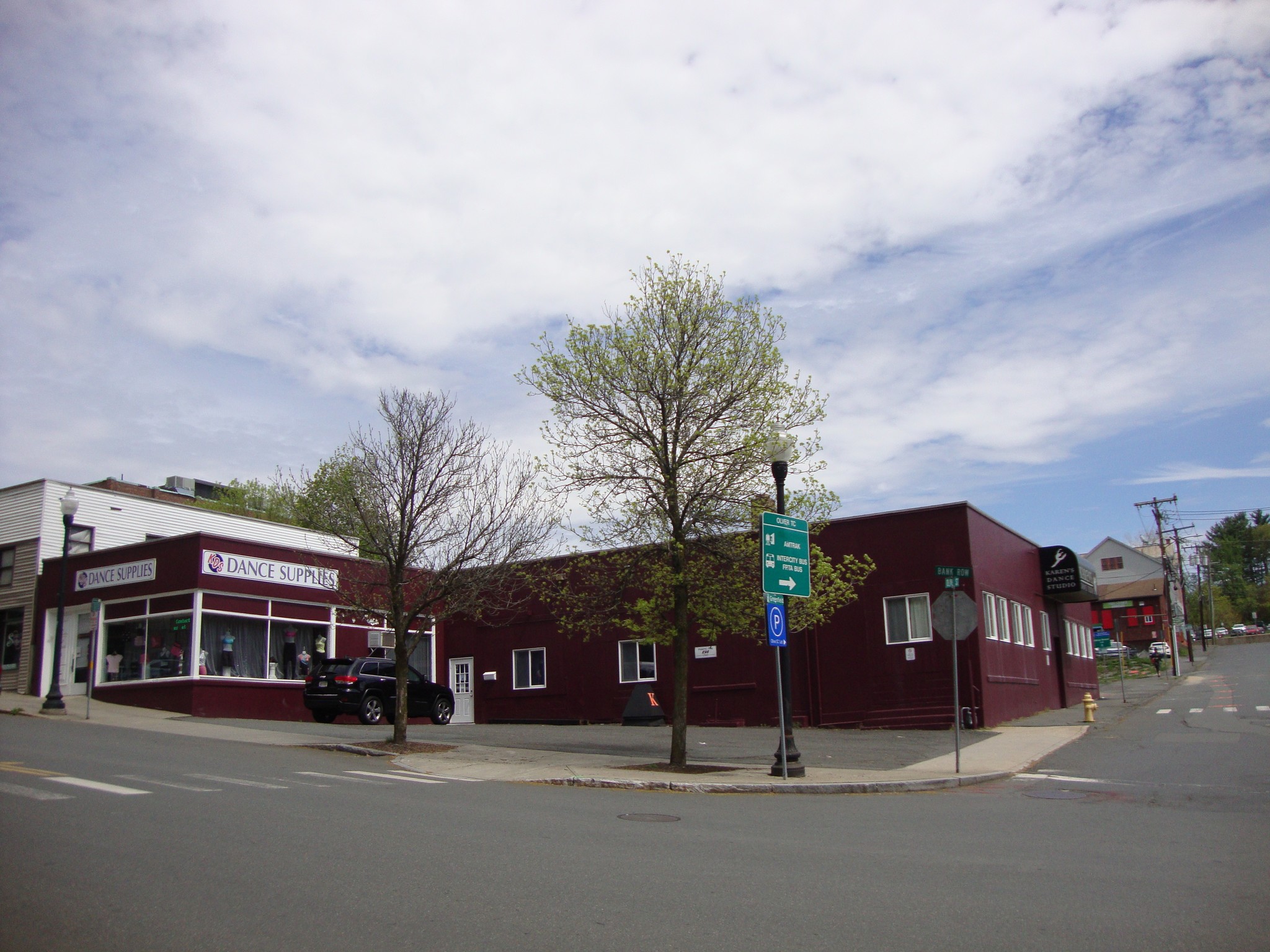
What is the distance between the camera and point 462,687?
33.2 m

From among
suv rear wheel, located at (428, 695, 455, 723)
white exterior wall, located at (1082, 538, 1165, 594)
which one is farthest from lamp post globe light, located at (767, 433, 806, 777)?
white exterior wall, located at (1082, 538, 1165, 594)

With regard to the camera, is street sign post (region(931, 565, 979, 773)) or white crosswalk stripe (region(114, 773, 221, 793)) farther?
street sign post (region(931, 565, 979, 773))

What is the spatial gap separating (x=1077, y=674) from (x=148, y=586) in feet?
102

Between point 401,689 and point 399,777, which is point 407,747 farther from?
point 399,777

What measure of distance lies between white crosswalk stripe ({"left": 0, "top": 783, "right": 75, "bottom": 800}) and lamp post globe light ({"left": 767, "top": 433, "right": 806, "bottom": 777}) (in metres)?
9.20

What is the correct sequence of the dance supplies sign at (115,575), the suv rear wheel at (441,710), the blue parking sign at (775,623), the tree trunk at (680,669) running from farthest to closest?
the dance supplies sign at (115,575)
the suv rear wheel at (441,710)
the tree trunk at (680,669)
the blue parking sign at (775,623)

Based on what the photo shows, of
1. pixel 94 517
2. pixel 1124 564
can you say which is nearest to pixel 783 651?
pixel 94 517

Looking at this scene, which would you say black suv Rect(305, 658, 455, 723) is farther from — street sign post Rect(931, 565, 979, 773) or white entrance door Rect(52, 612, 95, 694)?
street sign post Rect(931, 565, 979, 773)

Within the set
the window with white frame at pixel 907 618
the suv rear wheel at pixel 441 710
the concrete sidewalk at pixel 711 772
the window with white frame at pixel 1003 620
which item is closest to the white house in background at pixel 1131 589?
the window with white frame at pixel 1003 620

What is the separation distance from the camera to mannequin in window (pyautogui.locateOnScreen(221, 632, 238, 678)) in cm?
2759

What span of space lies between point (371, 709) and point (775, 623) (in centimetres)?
1341

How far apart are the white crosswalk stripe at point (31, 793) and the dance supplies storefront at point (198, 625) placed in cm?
1546

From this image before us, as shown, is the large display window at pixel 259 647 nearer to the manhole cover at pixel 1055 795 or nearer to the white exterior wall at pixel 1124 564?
the manhole cover at pixel 1055 795

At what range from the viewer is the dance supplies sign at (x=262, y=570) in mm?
27547
